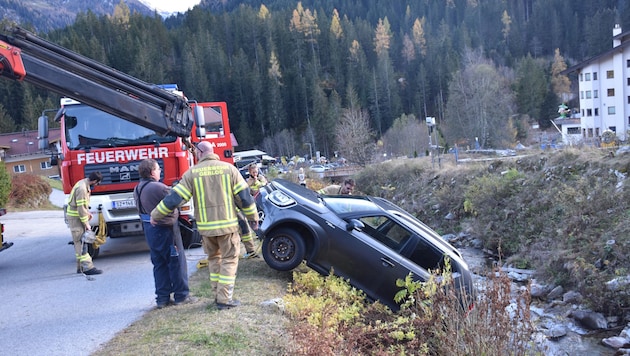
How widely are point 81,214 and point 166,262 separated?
2.83 meters

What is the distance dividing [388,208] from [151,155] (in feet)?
15.1

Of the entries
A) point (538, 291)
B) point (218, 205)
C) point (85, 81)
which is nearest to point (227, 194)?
point (218, 205)

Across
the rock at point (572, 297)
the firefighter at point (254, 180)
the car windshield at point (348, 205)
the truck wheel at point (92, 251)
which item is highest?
the firefighter at point (254, 180)

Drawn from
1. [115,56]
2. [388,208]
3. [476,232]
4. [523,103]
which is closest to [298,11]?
[115,56]

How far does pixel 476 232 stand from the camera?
16.5 metres

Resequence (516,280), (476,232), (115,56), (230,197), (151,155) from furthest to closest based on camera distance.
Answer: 1. (115,56)
2. (476,232)
3. (516,280)
4. (151,155)
5. (230,197)

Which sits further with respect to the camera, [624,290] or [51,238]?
[51,238]

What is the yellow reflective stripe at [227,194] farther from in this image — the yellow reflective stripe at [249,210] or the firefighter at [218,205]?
the yellow reflective stripe at [249,210]

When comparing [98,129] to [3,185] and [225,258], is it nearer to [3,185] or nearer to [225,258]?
[225,258]

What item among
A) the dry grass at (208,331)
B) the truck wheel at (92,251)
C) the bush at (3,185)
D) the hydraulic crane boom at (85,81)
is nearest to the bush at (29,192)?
the bush at (3,185)

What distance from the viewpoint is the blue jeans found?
6.27 metres

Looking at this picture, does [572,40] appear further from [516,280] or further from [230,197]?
[230,197]

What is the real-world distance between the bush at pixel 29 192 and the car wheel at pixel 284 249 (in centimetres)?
2288

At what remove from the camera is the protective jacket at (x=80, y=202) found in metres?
8.35
